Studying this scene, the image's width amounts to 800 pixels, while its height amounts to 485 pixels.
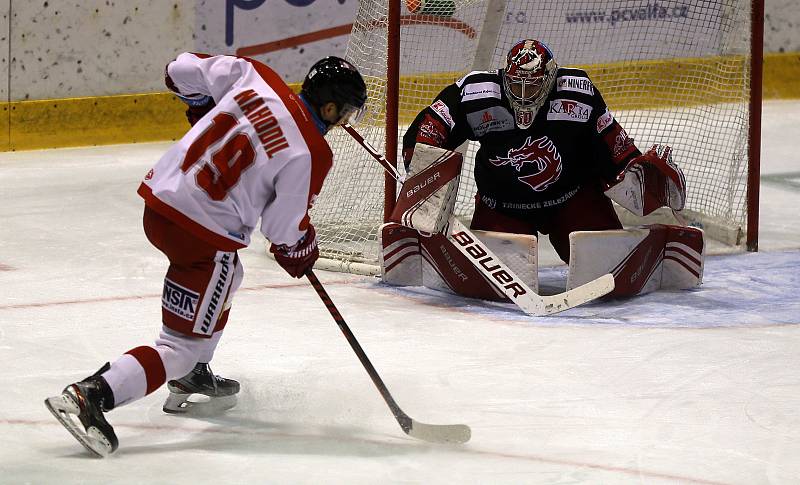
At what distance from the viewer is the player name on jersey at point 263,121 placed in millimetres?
2875

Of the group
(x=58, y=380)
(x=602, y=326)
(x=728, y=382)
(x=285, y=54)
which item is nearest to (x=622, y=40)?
(x=285, y=54)

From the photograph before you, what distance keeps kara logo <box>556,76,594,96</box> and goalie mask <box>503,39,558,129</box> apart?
0.07 meters

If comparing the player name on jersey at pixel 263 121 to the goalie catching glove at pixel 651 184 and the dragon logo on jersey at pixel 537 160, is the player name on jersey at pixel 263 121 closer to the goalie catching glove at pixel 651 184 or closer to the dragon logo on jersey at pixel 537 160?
the dragon logo on jersey at pixel 537 160

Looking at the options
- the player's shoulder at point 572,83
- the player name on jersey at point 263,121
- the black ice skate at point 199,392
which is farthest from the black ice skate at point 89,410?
the player's shoulder at point 572,83

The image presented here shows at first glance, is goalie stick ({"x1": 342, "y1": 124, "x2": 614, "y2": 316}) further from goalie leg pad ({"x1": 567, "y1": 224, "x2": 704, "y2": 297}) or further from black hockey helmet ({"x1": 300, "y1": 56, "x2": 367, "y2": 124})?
black hockey helmet ({"x1": 300, "y1": 56, "x2": 367, "y2": 124})

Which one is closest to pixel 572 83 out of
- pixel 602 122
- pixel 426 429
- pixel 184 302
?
pixel 602 122

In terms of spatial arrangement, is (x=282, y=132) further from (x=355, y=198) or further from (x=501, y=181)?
(x=355, y=198)

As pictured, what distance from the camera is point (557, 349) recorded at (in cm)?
386

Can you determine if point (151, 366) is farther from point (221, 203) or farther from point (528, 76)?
point (528, 76)

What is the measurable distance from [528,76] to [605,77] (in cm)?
240

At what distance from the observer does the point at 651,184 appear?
4520 mm

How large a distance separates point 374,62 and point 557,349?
5.36 feet

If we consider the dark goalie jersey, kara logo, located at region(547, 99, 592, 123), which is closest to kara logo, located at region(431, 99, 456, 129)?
the dark goalie jersey

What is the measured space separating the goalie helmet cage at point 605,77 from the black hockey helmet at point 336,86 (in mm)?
1788
